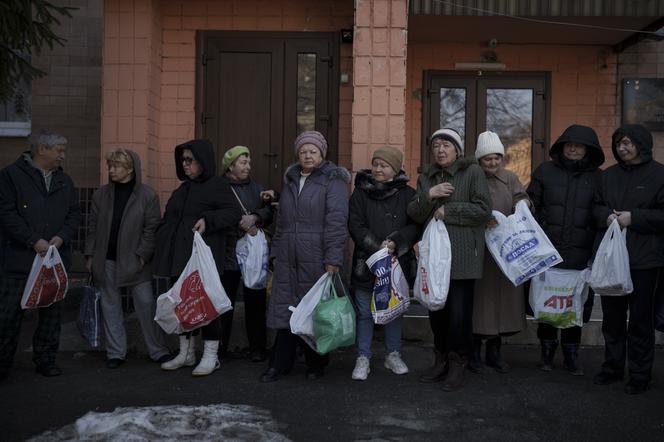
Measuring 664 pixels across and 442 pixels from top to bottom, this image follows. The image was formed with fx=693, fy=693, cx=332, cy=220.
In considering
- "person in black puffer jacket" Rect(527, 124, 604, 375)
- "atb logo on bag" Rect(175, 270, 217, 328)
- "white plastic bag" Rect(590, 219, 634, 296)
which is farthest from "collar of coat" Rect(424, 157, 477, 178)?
"atb logo on bag" Rect(175, 270, 217, 328)

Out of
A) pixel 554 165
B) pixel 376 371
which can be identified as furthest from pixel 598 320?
pixel 376 371

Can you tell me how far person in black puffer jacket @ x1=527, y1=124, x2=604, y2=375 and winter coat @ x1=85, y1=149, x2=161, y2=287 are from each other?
10.0 ft

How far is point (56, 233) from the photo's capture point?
531 cm

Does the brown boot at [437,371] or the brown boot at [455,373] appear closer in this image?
the brown boot at [455,373]

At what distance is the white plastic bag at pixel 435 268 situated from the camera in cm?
483

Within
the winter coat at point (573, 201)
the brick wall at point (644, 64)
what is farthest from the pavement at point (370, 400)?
the brick wall at point (644, 64)

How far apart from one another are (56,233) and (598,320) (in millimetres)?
4728

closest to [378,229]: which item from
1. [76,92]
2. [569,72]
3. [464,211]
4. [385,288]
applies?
[385,288]

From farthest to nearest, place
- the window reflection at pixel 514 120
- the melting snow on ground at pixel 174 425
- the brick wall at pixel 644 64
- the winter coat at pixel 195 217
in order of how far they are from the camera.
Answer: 1. the window reflection at pixel 514 120
2. the brick wall at pixel 644 64
3. the winter coat at pixel 195 217
4. the melting snow on ground at pixel 174 425

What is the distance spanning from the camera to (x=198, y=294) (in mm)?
5176

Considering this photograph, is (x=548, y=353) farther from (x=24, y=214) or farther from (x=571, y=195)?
(x=24, y=214)

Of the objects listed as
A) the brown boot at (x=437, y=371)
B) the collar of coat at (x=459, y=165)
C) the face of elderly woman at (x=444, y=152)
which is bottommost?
the brown boot at (x=437, y=371)

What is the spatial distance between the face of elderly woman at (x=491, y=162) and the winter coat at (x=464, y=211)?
1.00 ft

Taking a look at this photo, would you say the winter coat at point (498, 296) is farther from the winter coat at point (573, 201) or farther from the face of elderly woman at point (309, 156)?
the face of elderly woman at point (309, 156)
